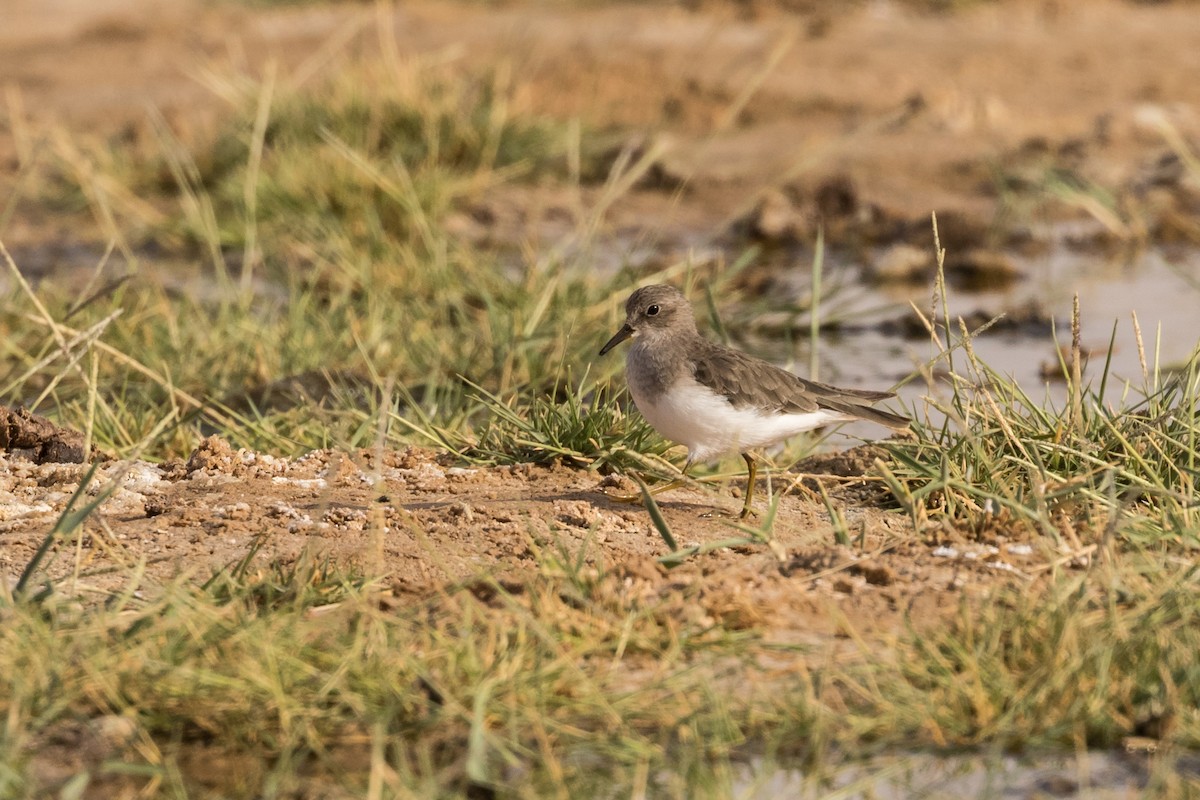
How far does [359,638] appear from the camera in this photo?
11.7ft

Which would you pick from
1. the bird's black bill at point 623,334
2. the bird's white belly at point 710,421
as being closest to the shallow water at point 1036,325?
the bird's black bill at point 623,334

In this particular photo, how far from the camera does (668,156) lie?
10133mm

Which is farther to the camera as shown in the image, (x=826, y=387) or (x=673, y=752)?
(x=826, y=387)

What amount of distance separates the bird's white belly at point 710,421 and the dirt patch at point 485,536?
0.15 m

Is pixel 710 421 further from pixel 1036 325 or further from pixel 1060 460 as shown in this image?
pixel 1036 325

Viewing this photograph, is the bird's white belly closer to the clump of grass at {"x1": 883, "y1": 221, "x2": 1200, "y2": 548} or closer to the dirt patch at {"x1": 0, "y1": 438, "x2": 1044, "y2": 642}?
the dirt patch at {"x1": 0, "y1": 438, "x2": 1044, "y2": 642}


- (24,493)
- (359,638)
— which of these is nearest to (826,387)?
(359,638)

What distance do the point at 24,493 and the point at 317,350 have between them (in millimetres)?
1839

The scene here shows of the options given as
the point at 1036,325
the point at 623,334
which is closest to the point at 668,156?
the point at 1036,325

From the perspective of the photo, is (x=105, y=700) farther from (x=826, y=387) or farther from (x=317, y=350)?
(x=317, y=350)

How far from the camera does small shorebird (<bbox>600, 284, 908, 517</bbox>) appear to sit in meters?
4.81

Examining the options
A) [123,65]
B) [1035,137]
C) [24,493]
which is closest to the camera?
[24,493]

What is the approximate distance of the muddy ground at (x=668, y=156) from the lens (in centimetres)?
430

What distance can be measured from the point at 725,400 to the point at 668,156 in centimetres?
543
